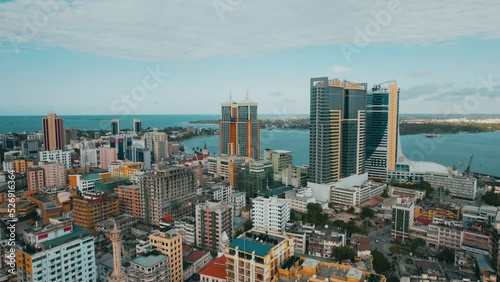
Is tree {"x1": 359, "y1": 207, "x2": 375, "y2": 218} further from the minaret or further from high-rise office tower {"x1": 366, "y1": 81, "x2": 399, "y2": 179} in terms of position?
the minaret

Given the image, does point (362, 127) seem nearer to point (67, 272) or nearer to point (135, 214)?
point (135, 214)

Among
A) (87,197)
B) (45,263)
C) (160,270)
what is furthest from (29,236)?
(87,197)

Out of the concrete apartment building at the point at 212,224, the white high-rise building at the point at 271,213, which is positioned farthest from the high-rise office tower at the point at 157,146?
the concrete apartment building at the point at 212,224

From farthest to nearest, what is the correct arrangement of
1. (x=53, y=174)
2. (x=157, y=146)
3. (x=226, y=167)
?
(x=157, y=146), (x=226, y=167), (x=53, y=174)

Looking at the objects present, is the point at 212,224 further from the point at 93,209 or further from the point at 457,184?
the point at 457,184

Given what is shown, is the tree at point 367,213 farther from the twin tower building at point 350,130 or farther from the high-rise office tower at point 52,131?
the high-rise office tower at point 52,131

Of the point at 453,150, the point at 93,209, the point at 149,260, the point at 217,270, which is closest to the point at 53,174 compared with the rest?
the point at 93,209
